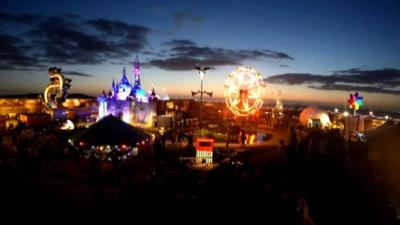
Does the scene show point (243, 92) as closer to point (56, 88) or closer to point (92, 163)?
point (92, 163)

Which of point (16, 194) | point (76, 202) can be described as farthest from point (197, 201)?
point (16, 194)

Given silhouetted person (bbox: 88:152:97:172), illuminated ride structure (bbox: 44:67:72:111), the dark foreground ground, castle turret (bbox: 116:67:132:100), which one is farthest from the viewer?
castle turret (bbox: 116:67:132:100)

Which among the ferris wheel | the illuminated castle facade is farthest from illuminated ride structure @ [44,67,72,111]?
the ferris wheel

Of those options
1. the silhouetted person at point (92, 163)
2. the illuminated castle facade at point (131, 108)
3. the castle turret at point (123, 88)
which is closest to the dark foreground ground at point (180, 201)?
the silhouetted person at point (92, 163)

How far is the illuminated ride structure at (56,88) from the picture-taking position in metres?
34.0

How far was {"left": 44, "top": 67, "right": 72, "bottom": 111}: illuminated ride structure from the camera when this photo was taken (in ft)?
112

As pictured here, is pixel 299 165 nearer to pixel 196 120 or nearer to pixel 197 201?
pixel 197 201

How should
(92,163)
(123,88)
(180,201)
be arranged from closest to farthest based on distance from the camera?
(180,201) < (92,163) < (123,88)

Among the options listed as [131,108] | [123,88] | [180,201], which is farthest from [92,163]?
[123,88]

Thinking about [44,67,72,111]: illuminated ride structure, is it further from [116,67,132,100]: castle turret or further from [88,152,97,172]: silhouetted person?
[88,152,97,172]: silhouetted person

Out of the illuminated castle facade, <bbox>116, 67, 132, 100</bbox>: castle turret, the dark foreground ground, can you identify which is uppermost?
<bbox>116, 67, 132, 100</bbox>: castle turret

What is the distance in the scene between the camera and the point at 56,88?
1380 inches

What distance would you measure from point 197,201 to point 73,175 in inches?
209

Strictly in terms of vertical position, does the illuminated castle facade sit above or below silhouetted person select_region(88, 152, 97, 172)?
above
